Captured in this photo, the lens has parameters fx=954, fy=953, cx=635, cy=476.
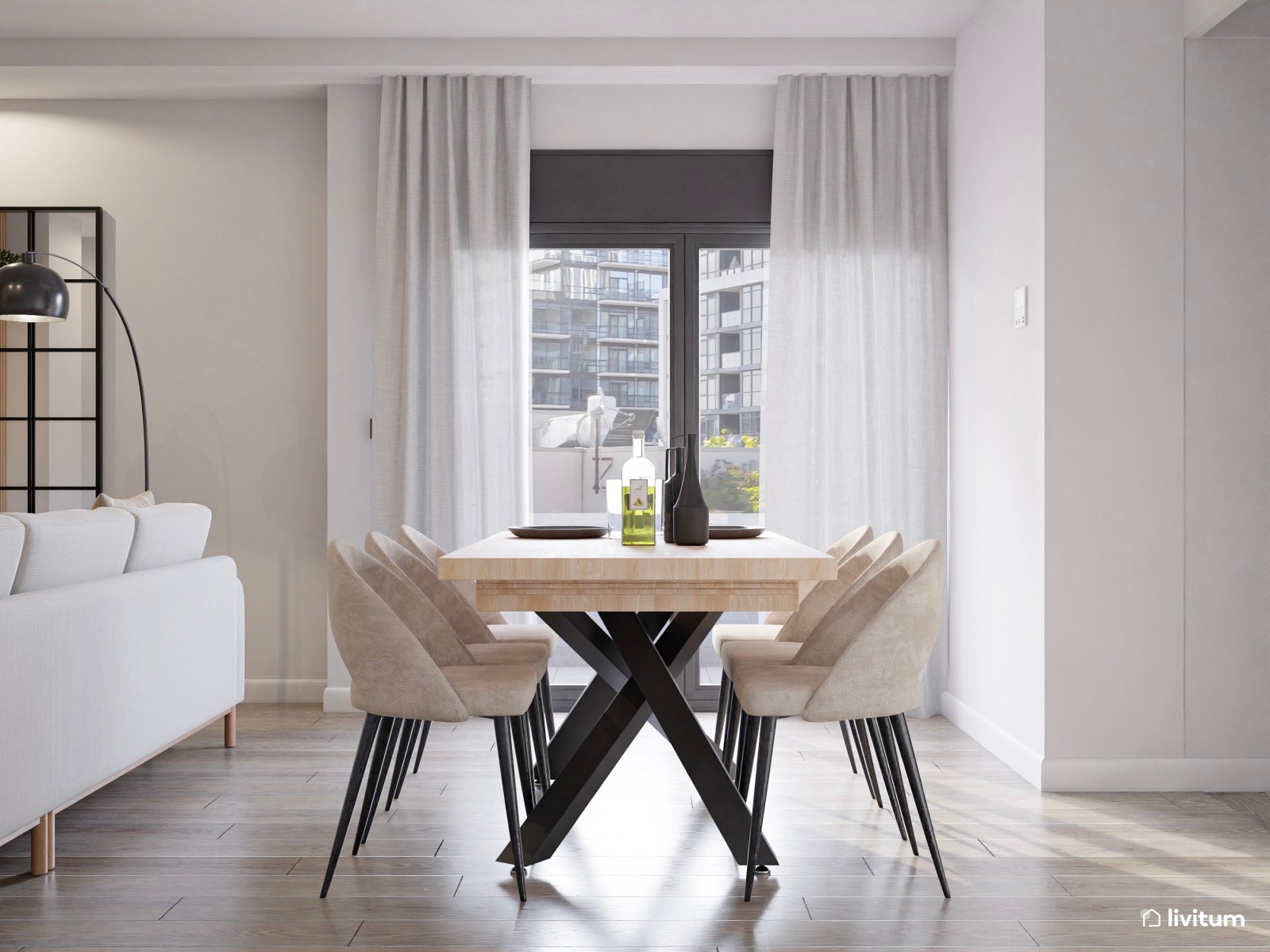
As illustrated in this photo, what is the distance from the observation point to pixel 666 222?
14.3 ft

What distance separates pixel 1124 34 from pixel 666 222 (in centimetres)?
193

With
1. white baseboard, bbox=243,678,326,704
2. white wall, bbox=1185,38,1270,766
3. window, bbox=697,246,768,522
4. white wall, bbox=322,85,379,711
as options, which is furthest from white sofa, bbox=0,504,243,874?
white wall, bbox=1185,38,1270,766

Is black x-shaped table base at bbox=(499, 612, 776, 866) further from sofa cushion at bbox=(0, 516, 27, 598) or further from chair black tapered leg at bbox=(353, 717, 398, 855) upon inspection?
sofa cushion at bbox=(0, 516, 27, 598)

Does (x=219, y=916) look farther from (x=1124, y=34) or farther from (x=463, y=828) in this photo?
(x=1124, y=34)

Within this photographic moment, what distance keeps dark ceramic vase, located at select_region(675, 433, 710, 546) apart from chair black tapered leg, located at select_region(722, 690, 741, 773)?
25.0 inches

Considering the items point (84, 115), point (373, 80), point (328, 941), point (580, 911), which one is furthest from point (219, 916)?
point (84, 115)

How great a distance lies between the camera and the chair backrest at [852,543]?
3.29 metres

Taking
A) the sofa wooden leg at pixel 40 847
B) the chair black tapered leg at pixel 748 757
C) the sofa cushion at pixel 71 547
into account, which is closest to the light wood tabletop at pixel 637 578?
the chair black tapered leg at pixel 748 757

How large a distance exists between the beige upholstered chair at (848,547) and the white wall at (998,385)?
56 centimetres

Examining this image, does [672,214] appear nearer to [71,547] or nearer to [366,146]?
[366,146]

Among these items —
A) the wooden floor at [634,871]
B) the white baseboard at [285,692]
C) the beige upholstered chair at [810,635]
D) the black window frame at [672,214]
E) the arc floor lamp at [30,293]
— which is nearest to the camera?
the wooden floor at [634,871]

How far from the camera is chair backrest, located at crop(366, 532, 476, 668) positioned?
8.24 feet

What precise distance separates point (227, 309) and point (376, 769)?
9.47 ft

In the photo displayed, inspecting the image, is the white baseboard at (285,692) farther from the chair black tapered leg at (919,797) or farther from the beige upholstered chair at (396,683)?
the chair black tapered leg at (919,797)
